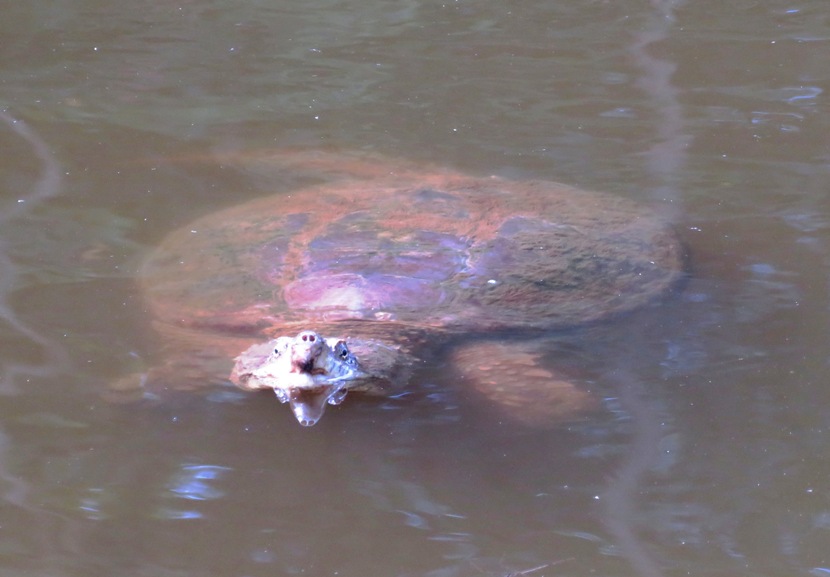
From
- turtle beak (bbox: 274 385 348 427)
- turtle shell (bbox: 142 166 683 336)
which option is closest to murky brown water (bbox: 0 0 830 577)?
turtle beak (bbox: 274 385 348 427)

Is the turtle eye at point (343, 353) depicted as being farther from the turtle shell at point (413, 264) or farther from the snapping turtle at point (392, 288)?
the turtle shell at point (413, 264)

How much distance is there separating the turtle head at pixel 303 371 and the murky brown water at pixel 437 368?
0.22 ft

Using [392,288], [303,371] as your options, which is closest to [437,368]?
[392,288]

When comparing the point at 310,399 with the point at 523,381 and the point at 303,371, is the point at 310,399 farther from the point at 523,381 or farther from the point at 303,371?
the point at 523,381

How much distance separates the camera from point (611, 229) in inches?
140

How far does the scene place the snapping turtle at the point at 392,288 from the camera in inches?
114

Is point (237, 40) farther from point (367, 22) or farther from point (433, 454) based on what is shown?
point (433, 454)

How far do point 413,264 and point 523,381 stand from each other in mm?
569

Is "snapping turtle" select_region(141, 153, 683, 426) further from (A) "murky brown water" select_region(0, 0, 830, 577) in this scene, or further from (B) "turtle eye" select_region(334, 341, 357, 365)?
(A) "murky brown water" select_region(0, 0, 830, 577)

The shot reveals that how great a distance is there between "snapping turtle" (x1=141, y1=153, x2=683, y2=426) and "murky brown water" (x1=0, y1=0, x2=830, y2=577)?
12 centimetres

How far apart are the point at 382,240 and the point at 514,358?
2.07 ft

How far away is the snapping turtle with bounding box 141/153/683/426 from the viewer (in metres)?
2.89

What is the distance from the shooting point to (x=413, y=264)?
10.3 feet

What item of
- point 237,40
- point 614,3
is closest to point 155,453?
point 237,40
